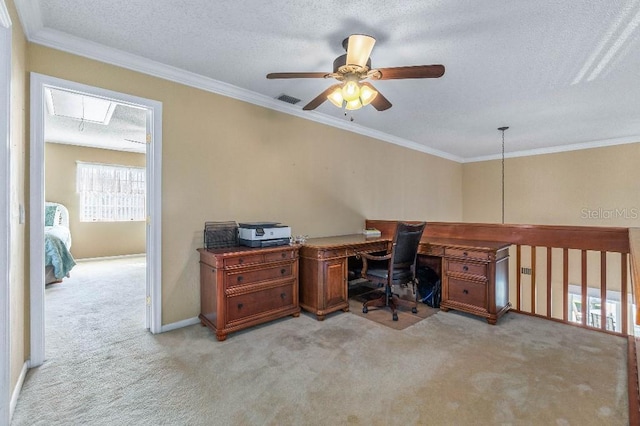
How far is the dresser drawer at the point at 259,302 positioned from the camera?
265 centimetres

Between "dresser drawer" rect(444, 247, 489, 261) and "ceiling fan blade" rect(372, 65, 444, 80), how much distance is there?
1.88 metres

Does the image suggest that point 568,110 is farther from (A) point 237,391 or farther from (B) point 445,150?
(A) point 237,391

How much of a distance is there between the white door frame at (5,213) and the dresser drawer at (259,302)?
136 centimetres

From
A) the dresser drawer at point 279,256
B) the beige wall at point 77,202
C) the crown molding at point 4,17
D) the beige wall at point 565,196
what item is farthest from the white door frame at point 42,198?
the beige wall at point 565,196

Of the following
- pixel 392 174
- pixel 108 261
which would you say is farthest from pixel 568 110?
pixel 108 261

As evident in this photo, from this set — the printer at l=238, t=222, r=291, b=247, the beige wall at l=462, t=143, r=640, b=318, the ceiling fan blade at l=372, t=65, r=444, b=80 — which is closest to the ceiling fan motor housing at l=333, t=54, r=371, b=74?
the ceiling fan blade at l=372, t=65, r=444, b=80

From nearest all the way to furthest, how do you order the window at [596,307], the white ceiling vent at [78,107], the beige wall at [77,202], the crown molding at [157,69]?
the crown molding at [157,69] < the white ceiling vent at [78,107] < the window at [596,307] < the beige wall at [77,202]

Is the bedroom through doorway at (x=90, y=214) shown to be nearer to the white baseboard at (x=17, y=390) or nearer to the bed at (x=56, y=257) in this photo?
the bed at (x=56, y=257)

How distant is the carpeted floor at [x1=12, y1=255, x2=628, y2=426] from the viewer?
166cm

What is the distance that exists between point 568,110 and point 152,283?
17.2ft

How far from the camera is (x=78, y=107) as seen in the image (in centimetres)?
380

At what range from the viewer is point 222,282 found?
2576 mm

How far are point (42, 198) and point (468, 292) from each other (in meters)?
3.87

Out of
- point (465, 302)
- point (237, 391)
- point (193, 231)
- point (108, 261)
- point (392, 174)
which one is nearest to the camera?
point (237, 391)
